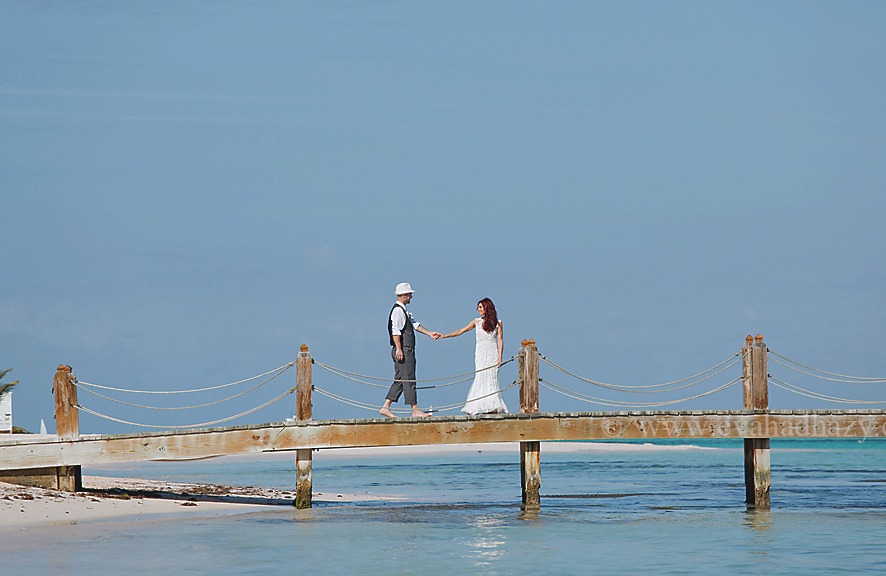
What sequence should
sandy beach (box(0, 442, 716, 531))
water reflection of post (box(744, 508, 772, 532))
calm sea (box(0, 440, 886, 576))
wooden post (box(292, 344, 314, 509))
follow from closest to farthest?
calm sea (box(0, 440, 886, 576)) → sandy beach (box(0, 442, 716, 531)) → water reflection of post (box(744, 508, 772, 532)) → wooden post (box(292, 344, 314, 509))

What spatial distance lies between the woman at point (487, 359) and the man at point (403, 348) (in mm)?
633

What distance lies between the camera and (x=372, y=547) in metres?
16.3

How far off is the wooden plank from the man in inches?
16.0

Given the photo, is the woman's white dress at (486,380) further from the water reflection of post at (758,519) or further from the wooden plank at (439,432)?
the water reflection of post at (758,519)

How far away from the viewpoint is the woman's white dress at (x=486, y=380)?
68.0ft

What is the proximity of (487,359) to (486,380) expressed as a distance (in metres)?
0.36

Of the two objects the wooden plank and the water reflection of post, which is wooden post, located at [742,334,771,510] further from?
the water reflection of post

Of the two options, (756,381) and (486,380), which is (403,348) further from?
(756,381)

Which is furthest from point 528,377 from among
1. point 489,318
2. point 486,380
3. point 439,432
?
point 439,432

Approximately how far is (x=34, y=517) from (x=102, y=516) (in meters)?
1.16

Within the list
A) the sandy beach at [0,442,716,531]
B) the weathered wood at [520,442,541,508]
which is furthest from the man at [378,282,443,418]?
the sandy beach at [0,442,716,531]

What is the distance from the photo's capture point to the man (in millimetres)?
20375

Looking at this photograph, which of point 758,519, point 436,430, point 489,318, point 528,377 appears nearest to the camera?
point 758,519

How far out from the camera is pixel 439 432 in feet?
66.9
